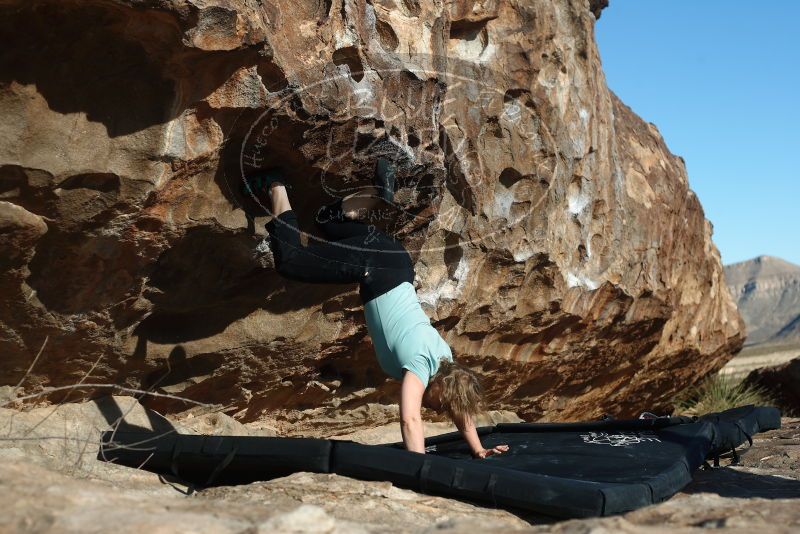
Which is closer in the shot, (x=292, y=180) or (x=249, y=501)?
(x=249, y=501)

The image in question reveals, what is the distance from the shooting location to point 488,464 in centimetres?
350

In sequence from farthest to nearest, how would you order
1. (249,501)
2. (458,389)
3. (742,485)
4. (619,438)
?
(619,438), (742,485), (458,389), (249,501)

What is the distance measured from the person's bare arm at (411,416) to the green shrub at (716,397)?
616 centimetres

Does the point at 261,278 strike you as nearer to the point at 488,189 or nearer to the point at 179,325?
the point at 179,325

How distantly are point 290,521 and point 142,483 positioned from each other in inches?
68.7

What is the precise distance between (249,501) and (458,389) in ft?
4.35

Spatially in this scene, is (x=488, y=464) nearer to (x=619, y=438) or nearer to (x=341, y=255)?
(x=341, y=255)

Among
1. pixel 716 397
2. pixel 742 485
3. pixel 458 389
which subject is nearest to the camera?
pixel 458 389

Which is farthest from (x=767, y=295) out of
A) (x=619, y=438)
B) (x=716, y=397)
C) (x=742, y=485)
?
(x=742, y=485)

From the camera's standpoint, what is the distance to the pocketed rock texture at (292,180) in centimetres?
343

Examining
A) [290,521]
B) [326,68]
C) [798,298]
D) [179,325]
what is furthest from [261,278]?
[798,298]

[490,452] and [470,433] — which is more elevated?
[470,433]

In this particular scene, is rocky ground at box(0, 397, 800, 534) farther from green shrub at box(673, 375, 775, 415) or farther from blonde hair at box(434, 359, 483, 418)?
green shrub at box(673, 375, 775, 415)

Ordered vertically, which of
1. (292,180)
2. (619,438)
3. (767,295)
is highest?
(767,295)
